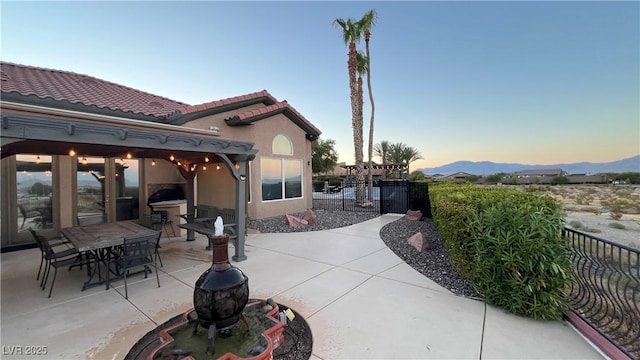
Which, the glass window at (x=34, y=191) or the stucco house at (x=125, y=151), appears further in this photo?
the glass window at (x=34, y=191)

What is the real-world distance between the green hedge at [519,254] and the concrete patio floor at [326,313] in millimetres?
239

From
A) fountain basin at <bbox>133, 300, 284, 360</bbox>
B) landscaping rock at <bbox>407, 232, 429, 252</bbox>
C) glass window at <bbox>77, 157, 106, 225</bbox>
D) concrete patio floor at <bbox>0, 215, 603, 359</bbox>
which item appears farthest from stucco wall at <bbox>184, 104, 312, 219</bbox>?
fountain basin at <bbox>133, 300, 284, 360</bbox>

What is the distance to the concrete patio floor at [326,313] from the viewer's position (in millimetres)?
2842

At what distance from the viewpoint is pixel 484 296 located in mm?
3906

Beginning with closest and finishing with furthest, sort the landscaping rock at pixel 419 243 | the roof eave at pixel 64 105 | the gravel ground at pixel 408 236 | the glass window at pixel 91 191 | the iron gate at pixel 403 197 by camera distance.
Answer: the gravel ground at pixel 408 236, the roof eave at pixel 64 105, the landscaping rock at pixel 419 243, the glass window at pixel 91 191, the iron gate at pixel 403 197

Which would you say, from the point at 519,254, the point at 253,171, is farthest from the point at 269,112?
the point at 519,254

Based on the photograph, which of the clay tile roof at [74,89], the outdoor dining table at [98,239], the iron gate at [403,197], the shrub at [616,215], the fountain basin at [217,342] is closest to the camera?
the fountain basin at [217,342]

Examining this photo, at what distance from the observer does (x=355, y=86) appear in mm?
15016

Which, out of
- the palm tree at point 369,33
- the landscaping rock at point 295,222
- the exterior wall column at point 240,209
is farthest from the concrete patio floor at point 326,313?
the palm tree at point 369,33

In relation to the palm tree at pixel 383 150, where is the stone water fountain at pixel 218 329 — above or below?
below

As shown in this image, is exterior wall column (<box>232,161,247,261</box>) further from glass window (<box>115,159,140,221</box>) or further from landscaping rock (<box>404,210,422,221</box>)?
landscaping rock (<box>404,210,422,221</box>)

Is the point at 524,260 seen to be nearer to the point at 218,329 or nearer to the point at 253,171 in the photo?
the point at 218,329

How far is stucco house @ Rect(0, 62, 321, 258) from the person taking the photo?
16.6 ft

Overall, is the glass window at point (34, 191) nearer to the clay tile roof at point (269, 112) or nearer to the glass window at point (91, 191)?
the glass window at point (91, 191)
